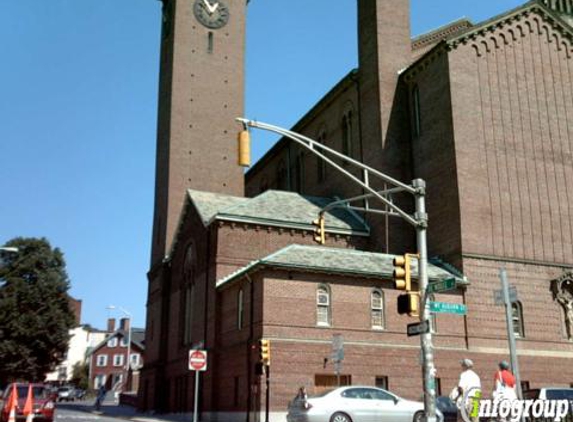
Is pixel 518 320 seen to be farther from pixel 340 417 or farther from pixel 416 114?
pixel 340 417

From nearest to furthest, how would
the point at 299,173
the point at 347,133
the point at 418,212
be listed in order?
1. the point at 418,212
2. the point at 347,133
3. the point at 299,173

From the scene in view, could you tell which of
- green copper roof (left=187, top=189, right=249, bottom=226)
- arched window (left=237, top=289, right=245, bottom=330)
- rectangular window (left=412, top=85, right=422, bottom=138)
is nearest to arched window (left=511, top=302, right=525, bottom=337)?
rectangular window (left=412, top=85, right=422, bottom=138)

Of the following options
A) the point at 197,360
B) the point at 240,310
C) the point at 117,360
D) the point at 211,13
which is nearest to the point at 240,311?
the point at 240,310

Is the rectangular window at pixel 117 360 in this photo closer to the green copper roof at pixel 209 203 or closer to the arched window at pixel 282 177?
the arched window at pixel 282 177

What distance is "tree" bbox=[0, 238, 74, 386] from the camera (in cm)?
5078

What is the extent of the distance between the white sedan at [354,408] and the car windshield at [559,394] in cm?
376

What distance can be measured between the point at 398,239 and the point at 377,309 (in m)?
6.85

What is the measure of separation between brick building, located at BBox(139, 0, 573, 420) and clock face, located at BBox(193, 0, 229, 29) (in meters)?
12.2

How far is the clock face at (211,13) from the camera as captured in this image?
52500 mm

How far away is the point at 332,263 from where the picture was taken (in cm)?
3225

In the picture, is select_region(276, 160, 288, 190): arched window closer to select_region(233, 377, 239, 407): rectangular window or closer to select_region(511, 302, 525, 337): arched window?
select_region(511, 302, 525, 337): arched window

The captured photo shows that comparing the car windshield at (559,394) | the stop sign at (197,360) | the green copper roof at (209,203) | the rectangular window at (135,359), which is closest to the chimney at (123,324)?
the rectangular window at (135,359)

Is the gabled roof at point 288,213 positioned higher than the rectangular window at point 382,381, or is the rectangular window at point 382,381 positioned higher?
the gabled roof at point 288,213

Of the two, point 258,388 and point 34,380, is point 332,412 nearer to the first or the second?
point 258,388
